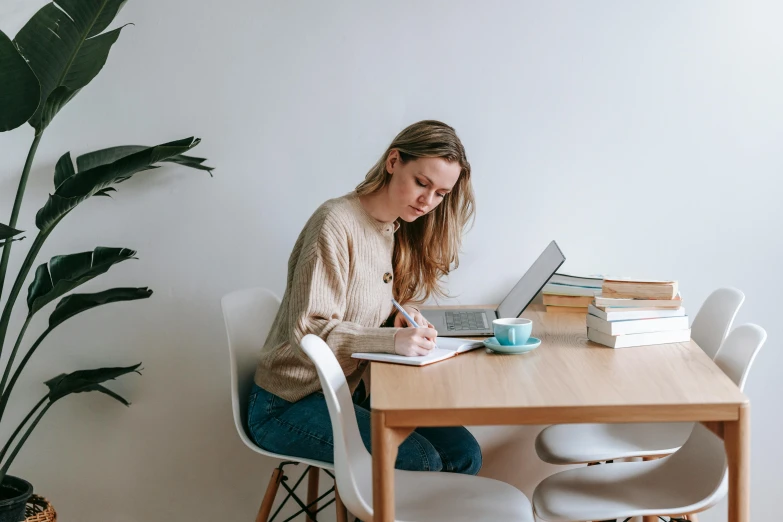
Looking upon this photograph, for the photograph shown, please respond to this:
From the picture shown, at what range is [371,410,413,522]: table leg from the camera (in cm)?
149

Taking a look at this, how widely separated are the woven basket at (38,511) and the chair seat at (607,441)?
4.82ft

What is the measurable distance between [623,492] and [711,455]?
0.70 ft

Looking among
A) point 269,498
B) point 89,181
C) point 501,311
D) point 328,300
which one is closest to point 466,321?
point 501,311

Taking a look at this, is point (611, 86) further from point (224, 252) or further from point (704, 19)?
point (224, 252)

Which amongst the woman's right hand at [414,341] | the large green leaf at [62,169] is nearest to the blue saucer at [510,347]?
the woman's right hand at [414,341]

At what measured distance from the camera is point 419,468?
1.93 meters

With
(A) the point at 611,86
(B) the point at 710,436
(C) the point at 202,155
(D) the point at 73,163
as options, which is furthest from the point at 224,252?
(B) the point at 710,436

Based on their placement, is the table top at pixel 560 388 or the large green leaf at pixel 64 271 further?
the large green leaf at pixel 64 271

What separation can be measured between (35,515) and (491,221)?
5.45ft

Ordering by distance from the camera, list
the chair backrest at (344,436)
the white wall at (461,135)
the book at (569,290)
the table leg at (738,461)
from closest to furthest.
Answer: the table leg at (738,461), the chair backrest at (344,436), the book at (569,290), the white wall at (461,135)

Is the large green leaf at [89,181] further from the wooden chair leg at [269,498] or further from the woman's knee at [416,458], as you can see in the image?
the woman's knee at [416,458]

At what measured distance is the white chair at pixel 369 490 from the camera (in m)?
1.63

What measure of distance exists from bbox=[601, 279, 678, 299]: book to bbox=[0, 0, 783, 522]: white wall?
58cm

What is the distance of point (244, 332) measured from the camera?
7.70 feet
